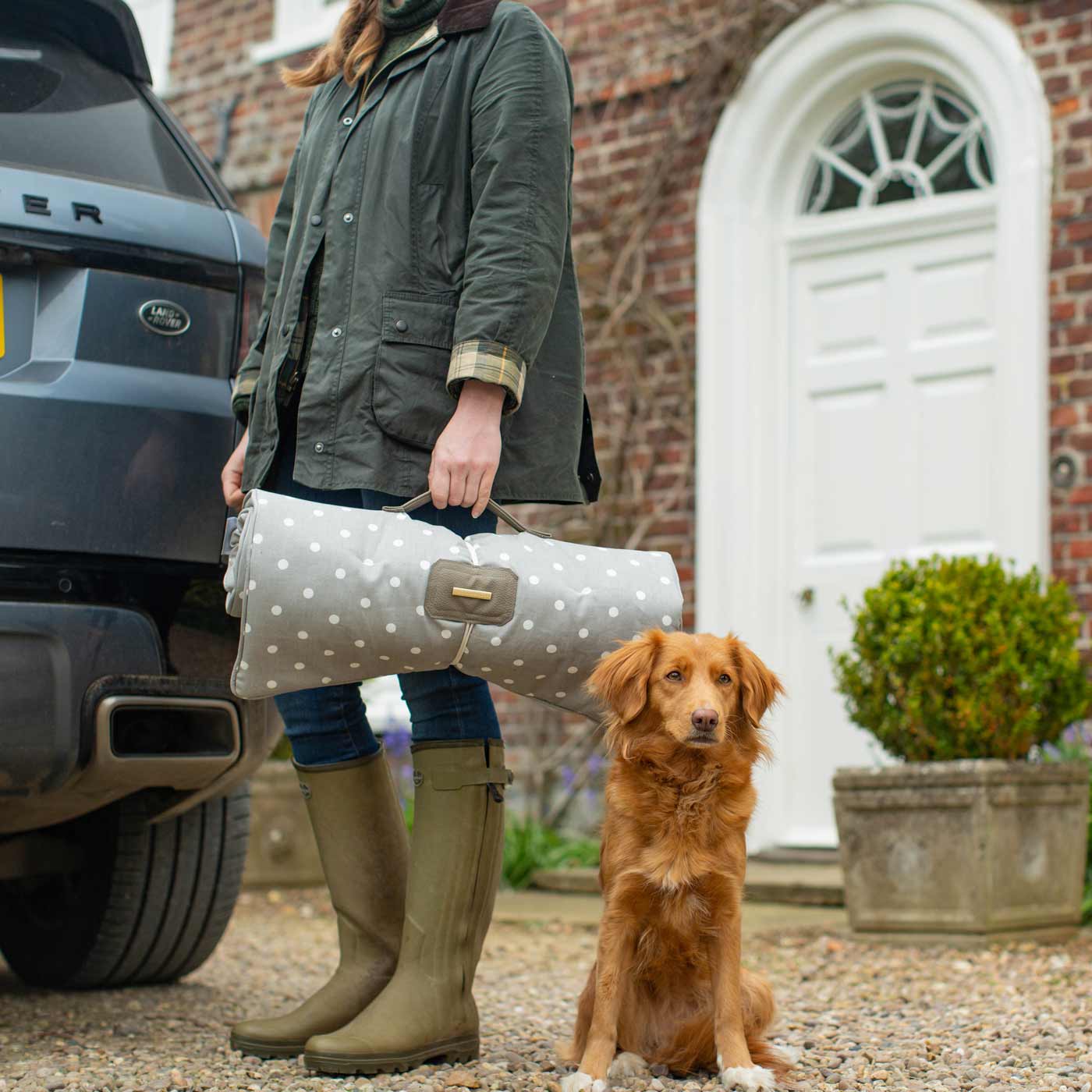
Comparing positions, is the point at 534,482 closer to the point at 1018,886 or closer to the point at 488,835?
the point at 488,835

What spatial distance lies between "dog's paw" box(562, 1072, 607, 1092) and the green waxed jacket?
931mm

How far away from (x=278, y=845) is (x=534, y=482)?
3.77 meters

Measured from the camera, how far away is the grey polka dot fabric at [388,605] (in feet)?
7.80

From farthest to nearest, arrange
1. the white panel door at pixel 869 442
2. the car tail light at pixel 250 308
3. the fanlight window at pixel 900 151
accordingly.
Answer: the fanlight window at pixel 900 151
the white panel door at pixel 869 442
the car tail light at pixel 250 308

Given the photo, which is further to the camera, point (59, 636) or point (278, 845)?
point (278, 845)

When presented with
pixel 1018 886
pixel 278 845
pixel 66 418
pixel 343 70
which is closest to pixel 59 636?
pixel 66 418

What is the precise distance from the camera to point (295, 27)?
8227 mm

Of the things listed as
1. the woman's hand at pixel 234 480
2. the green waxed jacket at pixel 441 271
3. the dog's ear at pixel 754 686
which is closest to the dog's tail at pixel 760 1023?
the dog's ear at pixel 754 686

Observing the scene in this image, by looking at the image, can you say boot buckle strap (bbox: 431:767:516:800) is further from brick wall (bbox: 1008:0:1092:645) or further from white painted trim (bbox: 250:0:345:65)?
white painted trim (bbox: 250:0:345:65)

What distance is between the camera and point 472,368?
2.46 meters

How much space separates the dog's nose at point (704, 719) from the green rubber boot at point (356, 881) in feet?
2.17

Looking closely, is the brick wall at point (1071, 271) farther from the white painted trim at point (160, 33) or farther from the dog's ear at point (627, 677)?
the white painted trim at point (160, 33)

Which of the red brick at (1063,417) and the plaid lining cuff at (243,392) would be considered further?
the red brick at (1063,417)

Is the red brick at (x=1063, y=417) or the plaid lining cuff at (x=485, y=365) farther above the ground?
the red brick at (x=1063, y=417)
